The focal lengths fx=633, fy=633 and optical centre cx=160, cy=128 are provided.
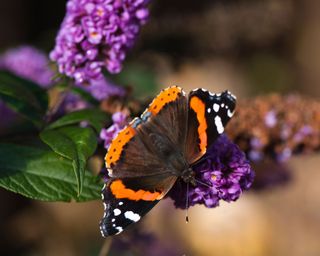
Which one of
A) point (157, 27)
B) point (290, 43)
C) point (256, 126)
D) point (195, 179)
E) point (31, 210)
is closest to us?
point (195, 179)

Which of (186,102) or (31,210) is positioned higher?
(186,102)

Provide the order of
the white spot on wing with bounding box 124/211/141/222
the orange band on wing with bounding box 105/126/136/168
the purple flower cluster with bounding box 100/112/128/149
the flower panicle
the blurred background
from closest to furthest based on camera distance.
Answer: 1. the white spot on wing with bounding box 124/211/141/222
2. the orange band on wing with bounding box 105/126/136/168
3. the purple flower cluster with bounding box 100/112/128/149
4. the flower panicle
5. the blurred background

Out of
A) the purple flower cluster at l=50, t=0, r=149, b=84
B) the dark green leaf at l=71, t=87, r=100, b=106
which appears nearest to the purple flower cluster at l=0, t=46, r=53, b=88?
the dark green leaf at l=71, t=87, r=100, b=106

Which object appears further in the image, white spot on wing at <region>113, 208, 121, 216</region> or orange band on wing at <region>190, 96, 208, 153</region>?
orange band on wing at <region>190, 96, 208, 153</region>

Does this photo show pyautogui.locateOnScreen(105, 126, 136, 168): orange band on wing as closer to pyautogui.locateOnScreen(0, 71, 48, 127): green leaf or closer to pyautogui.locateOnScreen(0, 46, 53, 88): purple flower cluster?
pyautogui.locateOnScreen(0, 71, 48, 127): green leaf

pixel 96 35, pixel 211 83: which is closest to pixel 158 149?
pixel 96 35

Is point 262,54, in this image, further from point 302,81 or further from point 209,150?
point 209,150

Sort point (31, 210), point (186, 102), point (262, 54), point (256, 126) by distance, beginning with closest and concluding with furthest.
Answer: point (186, 102) < point (256, 126) < point (31, 210) < point (262, 54)

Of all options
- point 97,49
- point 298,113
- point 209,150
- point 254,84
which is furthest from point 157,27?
point 254,84

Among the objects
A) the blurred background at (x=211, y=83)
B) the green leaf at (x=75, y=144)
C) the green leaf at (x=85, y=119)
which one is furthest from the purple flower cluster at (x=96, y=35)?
the blurred background at (x=211, y=83)
